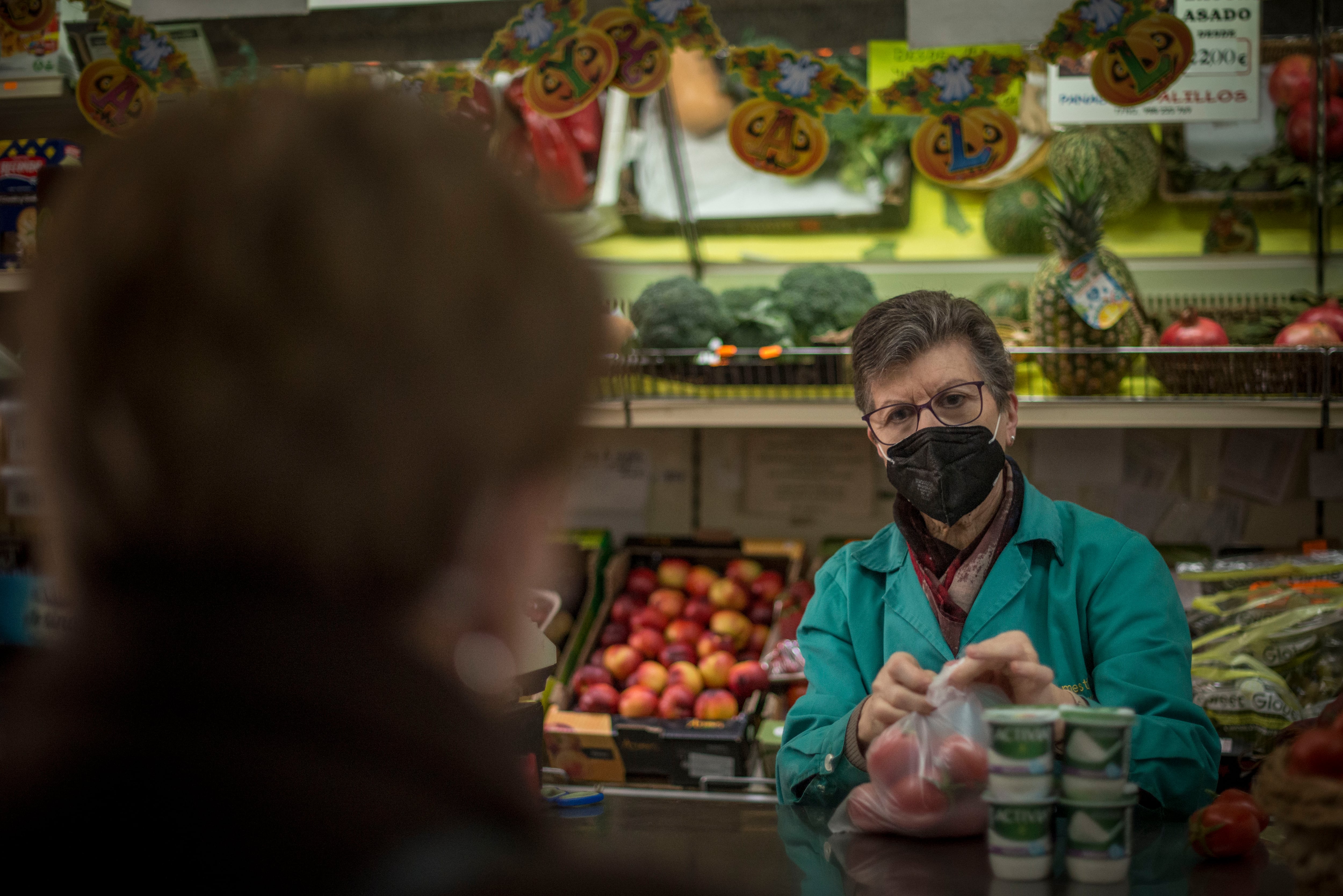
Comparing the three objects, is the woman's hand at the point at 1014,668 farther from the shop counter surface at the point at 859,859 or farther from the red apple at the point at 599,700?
the red apple at the point at 599,700

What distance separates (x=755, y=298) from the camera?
131 inches

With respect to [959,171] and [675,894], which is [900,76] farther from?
[675,894]

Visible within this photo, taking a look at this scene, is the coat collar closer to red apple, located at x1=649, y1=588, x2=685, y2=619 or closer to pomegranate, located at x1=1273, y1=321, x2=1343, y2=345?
pomegranate, located at x1=1273, y1=321, x2=1343, y2=345

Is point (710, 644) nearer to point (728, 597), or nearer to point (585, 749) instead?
point (728, 597)

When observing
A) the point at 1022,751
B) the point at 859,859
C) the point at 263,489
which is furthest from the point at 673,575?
the point at 263,489

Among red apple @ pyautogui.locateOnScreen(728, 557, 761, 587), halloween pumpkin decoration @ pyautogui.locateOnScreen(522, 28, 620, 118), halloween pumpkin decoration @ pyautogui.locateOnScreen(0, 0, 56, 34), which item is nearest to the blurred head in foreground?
halloween pumpkin decoration @ pyautogui.locateOnScreen(522, 28, 620, 118)

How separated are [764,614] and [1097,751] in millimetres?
2277

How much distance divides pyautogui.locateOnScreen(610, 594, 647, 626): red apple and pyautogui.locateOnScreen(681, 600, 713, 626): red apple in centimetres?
14

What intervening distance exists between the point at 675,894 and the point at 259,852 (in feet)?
0.62

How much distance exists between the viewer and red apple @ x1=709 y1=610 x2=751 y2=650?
341 cm

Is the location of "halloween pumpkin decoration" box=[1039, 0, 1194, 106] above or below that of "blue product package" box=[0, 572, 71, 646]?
above

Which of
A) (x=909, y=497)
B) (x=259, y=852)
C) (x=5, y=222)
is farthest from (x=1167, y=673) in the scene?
(x=5, y=222)

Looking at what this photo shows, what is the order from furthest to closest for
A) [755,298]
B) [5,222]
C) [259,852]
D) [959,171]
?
[5,222] → [755,298] → [959,171] → [259,852]

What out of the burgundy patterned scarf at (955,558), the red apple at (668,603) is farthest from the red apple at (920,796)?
the red apple at (668,603)
